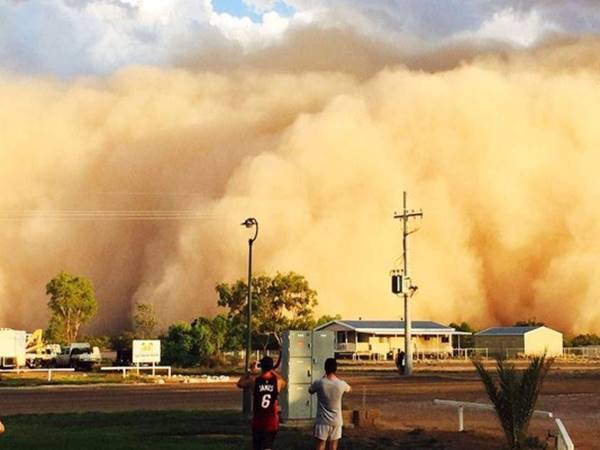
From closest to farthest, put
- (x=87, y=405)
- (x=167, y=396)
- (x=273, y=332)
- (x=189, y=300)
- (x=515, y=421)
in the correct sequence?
(x=515, y=421) < (x=87, y=405) < (x=167, y=396) < (x=273, y=332) < (x=189, y=300)

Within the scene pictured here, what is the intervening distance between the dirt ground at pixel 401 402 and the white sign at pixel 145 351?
24.1 feet

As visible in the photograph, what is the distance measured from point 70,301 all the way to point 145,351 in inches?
1431

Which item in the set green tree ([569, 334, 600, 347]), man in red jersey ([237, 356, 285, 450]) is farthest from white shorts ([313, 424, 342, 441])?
green tree ([569, 334, 600, 347])

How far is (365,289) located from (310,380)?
90.4 meters

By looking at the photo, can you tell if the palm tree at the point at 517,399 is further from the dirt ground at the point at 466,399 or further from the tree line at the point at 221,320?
the tree line at the point at 221,320

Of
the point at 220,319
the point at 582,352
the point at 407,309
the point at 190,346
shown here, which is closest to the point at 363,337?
the point at 582,352

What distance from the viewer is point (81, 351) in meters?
61.6

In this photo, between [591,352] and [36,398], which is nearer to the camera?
[36,398]

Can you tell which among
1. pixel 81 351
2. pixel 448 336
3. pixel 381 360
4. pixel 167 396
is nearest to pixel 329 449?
pixel 167 396

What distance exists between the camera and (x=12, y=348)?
5741 centimetres

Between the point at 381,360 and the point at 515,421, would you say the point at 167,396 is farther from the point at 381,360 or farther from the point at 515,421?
the point at 381,360

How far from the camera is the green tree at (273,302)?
70.8 meters

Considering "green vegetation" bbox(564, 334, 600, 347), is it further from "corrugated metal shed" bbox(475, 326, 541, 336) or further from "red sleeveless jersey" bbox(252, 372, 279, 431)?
"red sleeveless jersey" bbox(252, 372, 279, 431)

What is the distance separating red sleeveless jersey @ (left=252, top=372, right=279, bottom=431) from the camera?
459 inches
